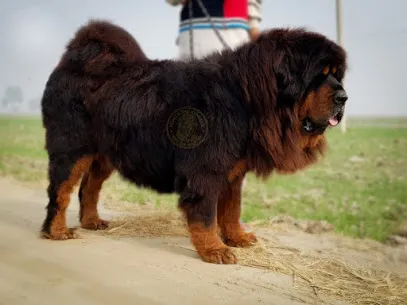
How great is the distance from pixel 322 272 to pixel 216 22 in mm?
1964

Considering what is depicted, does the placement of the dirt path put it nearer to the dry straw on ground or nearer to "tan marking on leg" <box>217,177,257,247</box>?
the dry straw on ground

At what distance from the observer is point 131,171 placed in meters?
2.70

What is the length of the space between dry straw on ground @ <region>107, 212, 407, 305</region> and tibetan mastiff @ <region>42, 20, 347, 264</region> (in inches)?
7.1

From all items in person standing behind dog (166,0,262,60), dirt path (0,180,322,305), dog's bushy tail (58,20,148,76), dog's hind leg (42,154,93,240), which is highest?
person standing behind dog (166,0,262,60)

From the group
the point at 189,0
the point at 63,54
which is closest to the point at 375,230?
the point at 189,0

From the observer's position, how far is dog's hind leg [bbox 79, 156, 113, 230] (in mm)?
3072

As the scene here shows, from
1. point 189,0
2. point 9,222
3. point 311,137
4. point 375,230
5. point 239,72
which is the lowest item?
point 375,230

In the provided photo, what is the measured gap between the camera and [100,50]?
2822 millimetres

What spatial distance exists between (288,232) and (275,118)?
1.24m

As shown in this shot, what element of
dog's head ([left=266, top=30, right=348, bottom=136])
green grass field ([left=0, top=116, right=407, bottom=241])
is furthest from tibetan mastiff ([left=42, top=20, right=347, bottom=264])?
green grass field ([left=0, top=116, right=407, bottom=241])

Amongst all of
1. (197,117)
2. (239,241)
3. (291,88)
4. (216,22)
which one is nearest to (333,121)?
(291,88)

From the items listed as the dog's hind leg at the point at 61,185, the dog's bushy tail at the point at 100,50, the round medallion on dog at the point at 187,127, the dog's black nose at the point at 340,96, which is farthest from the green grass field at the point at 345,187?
the dog's black nose at the point at 340,96

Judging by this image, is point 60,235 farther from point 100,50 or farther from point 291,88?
point 291,88

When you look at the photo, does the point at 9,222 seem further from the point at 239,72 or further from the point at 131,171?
the point at 239,72
